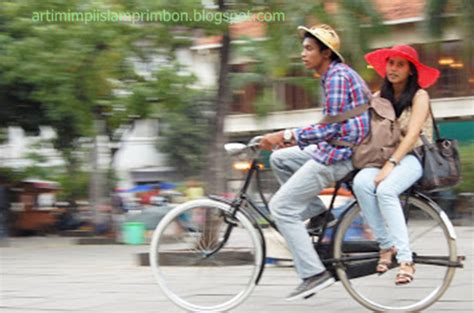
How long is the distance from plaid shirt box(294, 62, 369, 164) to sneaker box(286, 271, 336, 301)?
2.33ft

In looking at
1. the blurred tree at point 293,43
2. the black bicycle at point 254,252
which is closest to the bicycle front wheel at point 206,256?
the black bicycle at point 254,252

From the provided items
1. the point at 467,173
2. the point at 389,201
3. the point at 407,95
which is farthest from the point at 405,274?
the point at 467,173

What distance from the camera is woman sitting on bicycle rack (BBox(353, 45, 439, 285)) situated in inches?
198

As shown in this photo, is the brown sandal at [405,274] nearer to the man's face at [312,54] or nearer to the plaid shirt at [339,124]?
the plaid shirt at [339,124]

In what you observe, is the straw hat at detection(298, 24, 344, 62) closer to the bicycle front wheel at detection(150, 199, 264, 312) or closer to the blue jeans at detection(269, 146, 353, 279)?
the blue jeans at detection(269, 146, 353, 279)

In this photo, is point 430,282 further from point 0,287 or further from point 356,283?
point 0,287

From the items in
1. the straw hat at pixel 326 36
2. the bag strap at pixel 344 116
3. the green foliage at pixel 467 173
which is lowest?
the green foliage at pixel 467 173

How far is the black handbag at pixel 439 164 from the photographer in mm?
5109

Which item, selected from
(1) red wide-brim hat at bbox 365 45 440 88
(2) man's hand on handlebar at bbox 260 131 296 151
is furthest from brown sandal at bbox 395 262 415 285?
(1) red wide-brim hat at bbox 365 45 440 88

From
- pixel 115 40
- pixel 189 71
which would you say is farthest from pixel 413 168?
pixel 189 71

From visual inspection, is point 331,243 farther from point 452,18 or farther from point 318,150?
point 452,18

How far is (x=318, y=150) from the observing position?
523cm

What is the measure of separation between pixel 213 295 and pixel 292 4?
3.59 metres

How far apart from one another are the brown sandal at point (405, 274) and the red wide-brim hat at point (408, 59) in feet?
3.71
